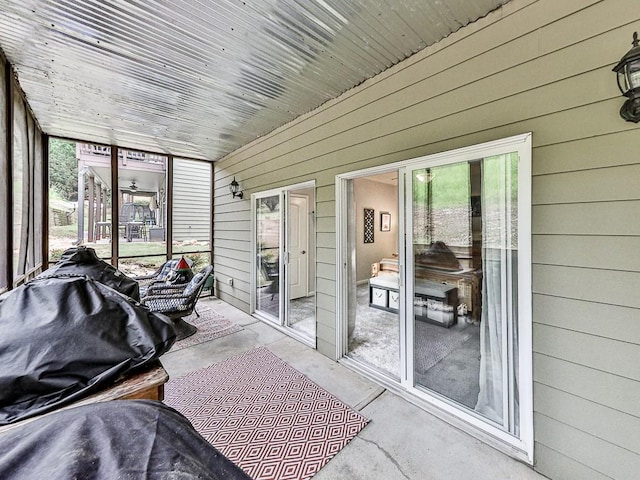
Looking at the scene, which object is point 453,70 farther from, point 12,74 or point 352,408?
point 12,74

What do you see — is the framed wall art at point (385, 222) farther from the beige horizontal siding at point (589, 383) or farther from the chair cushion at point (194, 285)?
the beige horizontal siding at point (589, 383)

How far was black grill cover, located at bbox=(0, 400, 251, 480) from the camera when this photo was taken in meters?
0.56

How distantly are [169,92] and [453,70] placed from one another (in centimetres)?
280

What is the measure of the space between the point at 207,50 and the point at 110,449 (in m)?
2.64

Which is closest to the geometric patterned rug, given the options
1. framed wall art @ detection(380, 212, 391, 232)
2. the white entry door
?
the white entry door

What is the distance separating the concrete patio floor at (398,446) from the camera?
1.70 meters

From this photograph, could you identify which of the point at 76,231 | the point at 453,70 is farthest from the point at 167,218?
the point at 453,70

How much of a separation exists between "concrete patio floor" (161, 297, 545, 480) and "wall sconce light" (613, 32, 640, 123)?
2.12m

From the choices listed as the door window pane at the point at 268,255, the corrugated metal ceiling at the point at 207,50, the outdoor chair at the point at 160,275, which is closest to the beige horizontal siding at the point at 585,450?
the corrugated metal ceiling at the point at 207,50

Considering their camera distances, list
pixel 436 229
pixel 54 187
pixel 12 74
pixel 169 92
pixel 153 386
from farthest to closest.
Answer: pixel 54 187 < pixel 169 92 < pixel 12 74 < pixel 436 229 < pixel 153 386

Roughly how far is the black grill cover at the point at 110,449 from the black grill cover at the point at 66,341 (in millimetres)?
363

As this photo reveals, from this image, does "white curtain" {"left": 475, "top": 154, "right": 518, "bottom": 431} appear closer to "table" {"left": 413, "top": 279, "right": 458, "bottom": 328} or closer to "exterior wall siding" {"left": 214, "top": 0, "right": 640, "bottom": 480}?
"exterior wall siding" {"left": 214, "top": 0, "right": 640, "bottom": 480}

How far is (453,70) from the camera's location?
2102 millimetres

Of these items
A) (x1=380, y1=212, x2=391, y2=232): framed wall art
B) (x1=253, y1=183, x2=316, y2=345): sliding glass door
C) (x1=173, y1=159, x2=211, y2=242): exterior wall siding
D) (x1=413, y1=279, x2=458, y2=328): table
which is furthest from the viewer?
(x1=380, y1=212, x2=391, y2=232): framed wall art
